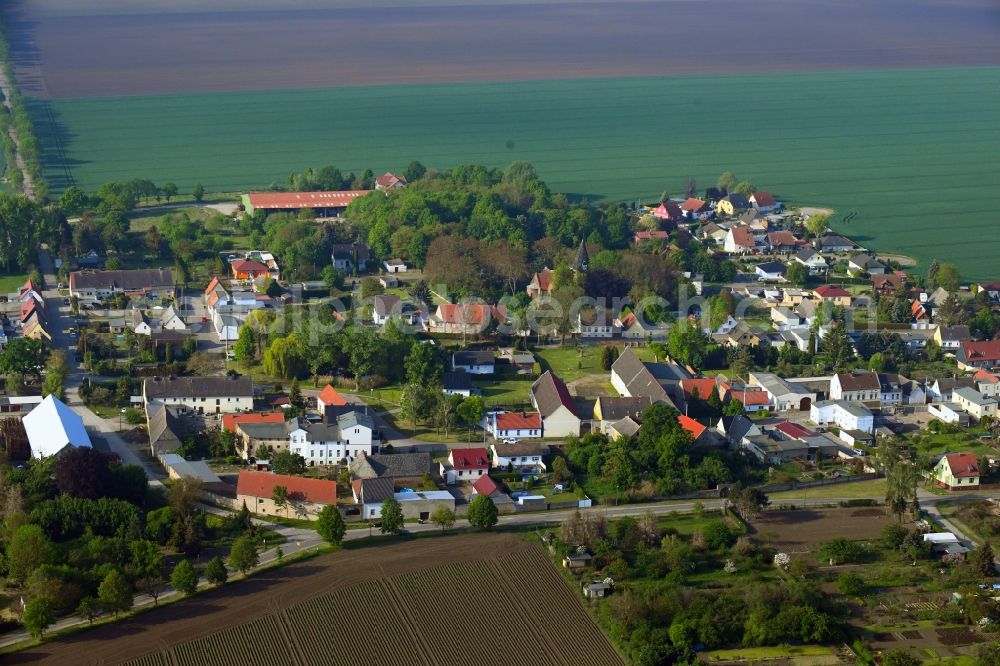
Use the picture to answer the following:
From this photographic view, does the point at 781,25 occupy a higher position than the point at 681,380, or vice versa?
the point at 781,25

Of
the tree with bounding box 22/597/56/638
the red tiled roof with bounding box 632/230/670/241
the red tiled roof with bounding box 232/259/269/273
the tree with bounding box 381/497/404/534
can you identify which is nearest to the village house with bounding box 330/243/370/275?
the red tiled roof with bounding box 232/259/269/273

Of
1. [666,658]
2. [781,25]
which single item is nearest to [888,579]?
[666,658]

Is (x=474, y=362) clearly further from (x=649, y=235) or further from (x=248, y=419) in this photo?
(x=649, y=235)

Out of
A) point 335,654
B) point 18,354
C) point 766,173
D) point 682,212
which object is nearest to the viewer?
point 335,654

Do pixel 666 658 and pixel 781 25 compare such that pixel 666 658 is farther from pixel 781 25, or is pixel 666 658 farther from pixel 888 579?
pixel 781 25

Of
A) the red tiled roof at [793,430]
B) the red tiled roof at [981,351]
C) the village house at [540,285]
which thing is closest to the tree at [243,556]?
the red tiled roof at [793,430]

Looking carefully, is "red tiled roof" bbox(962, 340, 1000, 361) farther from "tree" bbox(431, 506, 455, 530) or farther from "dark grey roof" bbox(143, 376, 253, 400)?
"dark grey roof" bbox(143, 376, 253, 400)

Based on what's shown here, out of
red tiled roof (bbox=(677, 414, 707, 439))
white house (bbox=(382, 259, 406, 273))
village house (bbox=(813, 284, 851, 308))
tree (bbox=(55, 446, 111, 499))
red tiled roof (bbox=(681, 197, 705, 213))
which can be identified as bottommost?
red tiled roof (bbox=(677, 414, 707, 439))
